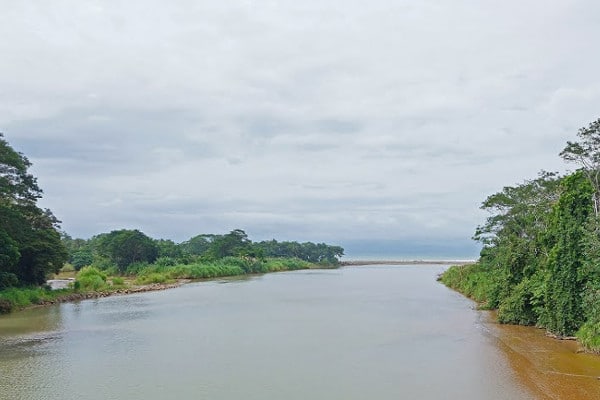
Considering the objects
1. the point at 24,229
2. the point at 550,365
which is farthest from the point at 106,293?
the point at 550,365

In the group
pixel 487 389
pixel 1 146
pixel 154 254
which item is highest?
pixel 1 146

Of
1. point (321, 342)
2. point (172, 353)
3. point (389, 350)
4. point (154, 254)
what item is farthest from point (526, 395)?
point (154, 254)

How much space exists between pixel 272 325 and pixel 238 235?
53584 millimetres

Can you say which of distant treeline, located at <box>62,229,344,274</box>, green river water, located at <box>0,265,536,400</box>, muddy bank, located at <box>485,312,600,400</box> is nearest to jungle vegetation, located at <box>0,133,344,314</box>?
distant treeline, located at <box>62,229,344,274</box>

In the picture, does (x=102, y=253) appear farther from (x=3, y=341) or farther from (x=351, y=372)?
(x=351, y=372)

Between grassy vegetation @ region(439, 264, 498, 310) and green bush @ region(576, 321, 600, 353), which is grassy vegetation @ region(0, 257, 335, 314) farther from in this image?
green bush @ region(576, 321, 600, 353)

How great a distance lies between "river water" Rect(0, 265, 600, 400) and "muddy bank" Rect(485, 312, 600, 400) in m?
0.17

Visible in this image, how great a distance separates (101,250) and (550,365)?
2106 inches

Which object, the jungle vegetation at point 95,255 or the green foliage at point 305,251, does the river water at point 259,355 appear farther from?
the green foliage at point 305,251

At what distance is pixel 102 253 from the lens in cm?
5822

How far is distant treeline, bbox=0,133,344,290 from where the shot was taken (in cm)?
2552

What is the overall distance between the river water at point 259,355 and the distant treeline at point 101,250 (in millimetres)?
4216

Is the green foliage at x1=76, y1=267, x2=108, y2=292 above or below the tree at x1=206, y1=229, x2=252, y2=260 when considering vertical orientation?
below

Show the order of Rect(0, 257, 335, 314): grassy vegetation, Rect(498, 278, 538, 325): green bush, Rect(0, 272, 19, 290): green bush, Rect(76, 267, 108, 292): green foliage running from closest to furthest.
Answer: Rect(498, 278, 538, 325): green bush, Rect(0, 272, 19, 290): green bush, Rect(0, 257, 335, 314): grassy vegetation, Rect(76, 267, 108, 292): green foliage
